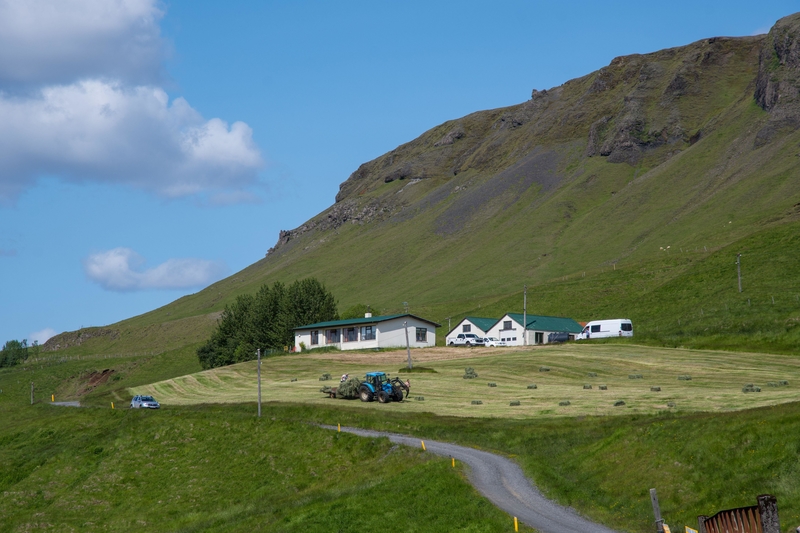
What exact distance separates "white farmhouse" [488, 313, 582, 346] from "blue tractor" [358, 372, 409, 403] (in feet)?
166

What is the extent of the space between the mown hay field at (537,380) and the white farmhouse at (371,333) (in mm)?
5346

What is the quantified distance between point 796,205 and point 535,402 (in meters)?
123

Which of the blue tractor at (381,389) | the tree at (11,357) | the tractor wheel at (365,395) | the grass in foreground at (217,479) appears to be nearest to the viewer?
the grass in foreground at (217,479)

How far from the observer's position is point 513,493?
2873 cm

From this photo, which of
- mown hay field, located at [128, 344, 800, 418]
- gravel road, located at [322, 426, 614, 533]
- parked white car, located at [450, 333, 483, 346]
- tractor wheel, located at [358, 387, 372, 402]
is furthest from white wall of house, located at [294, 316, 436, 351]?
gravel road, located at [322, 426, 614, 533]

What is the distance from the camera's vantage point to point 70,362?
544ft

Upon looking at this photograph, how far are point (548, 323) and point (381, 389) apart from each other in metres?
60.6

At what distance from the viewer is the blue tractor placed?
58.5 metres

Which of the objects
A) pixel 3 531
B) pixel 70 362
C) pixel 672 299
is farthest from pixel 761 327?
pixel 70 362

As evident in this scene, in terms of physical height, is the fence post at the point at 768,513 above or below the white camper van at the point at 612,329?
below

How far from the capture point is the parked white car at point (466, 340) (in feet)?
380

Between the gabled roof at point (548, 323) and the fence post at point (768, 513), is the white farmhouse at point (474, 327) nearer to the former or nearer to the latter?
the gabled roof at point (548, 323)

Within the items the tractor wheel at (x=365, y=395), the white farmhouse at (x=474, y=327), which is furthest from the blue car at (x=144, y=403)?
the white farmhouse at (x=474, y=327)

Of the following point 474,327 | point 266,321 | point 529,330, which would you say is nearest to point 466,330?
point 474,327
